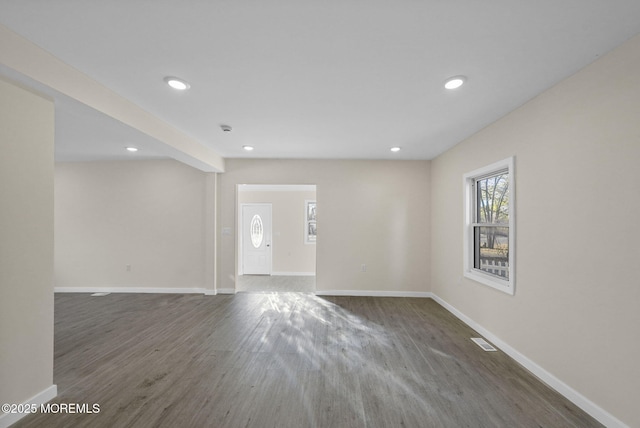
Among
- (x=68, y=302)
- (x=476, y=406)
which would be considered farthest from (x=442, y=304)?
(x=68, y=302)

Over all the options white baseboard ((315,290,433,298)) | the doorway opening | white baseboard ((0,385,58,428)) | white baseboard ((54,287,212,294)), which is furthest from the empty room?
the doorway opening

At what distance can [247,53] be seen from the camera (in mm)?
1806

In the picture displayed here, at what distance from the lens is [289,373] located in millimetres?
2381

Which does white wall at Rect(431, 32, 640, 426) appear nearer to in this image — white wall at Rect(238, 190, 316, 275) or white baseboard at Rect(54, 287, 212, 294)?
white wall at Rect(238, 190, 316, 275)

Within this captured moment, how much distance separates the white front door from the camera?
24.0ft

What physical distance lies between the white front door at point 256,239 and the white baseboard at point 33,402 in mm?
5242

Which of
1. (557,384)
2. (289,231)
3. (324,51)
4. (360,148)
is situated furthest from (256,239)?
(557,384)

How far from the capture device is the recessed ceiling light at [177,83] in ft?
7.00

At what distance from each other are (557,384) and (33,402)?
3984 millimetres

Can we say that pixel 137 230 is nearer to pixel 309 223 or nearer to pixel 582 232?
pixel 309 223

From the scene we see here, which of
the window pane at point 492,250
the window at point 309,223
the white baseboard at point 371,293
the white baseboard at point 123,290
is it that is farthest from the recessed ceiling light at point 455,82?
the window at point 309,223

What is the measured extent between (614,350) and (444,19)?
2.33m

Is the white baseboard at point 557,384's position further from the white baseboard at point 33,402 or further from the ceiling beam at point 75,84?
the ceiling beam at point 75,84

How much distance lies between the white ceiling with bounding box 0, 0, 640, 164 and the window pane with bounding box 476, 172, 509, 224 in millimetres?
741
